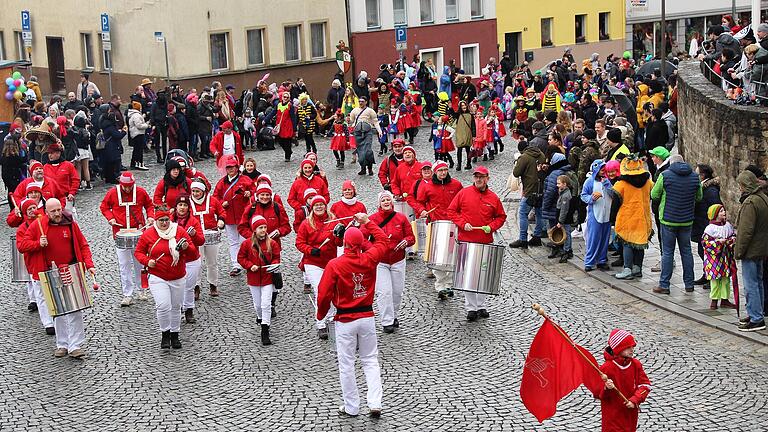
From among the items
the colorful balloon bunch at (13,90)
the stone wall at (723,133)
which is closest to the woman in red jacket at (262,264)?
the stone wall at (723,133)

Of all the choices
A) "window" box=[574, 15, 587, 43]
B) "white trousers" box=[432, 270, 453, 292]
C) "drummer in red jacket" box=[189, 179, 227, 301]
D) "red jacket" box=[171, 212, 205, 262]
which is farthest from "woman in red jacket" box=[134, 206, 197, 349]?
"window" box=[574, 15, 587, 43]

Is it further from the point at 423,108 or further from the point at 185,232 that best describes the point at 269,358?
the point at 423,108

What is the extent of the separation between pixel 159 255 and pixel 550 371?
5640 mm

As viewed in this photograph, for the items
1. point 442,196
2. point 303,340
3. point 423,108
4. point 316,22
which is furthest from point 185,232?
point 316,22

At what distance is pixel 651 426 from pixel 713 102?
10750 mm

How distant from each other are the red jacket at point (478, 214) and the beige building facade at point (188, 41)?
21270 millimetres

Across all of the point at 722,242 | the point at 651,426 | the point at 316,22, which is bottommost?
the point at 651,426

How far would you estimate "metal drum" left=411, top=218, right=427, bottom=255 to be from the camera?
63.7 feet

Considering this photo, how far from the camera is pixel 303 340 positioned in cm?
1523

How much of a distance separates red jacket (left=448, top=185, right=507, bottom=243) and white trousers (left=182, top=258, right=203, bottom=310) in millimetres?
3247

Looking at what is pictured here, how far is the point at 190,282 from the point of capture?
1609 cm

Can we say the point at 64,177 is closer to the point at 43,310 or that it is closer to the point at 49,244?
the point at 43,310

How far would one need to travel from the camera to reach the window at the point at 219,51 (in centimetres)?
3978

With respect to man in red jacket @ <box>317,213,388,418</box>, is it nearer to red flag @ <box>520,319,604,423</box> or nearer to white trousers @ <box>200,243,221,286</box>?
red flag @ <box>520,319,604,423</box>
